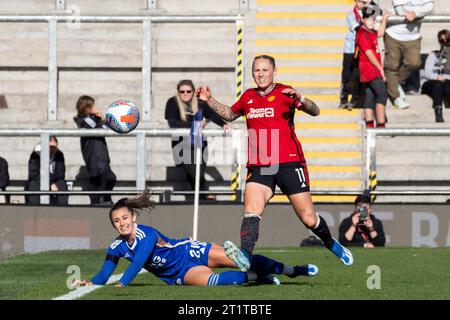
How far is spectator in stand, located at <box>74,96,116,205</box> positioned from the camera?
21656 millimetres

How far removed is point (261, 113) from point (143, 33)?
910 centimetres

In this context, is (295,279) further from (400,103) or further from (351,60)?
(400,103)

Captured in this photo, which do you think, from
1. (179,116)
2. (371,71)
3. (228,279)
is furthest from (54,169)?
(228,279)

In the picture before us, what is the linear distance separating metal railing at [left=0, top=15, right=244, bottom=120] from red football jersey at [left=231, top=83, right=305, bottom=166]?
8471 millimetres

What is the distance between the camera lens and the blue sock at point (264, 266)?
13.1 metres

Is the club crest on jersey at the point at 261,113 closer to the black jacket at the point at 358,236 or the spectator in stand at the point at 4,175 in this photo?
the black jacket at the point at 358,236

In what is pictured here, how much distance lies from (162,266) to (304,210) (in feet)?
5.04

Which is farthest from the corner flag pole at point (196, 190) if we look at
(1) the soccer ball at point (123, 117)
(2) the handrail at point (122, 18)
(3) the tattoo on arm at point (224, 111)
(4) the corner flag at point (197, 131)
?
(3) the tattoo on arm at point (224, 111)

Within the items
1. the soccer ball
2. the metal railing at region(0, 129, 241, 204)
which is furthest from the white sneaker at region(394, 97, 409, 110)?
the soccer ball

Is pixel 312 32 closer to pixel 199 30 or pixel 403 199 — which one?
pixel 199 30

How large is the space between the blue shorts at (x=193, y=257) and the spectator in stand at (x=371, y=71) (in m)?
9.07

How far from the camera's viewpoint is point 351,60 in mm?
23234

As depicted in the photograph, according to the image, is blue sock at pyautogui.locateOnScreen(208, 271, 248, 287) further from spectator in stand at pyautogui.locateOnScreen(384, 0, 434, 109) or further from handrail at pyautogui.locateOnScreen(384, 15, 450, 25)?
spectator in stand at pyautogui.locateOnScreen(384, 0, 434, 109)
